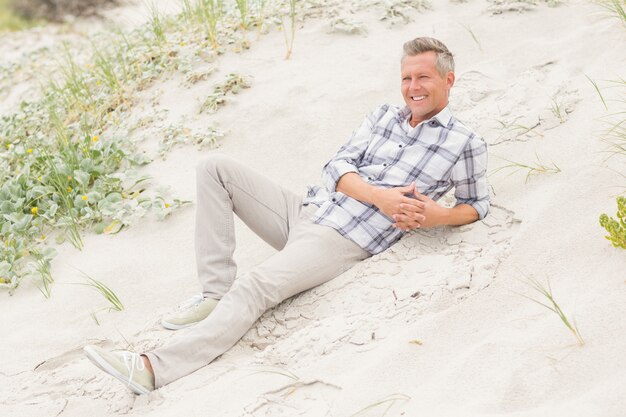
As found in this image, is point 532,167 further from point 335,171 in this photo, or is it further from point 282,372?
point 282,372

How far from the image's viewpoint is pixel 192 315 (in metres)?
3.51

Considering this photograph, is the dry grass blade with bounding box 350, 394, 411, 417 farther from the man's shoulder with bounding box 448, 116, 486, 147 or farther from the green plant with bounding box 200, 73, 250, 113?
the green plant with bounding box 200, 73, 250, 113

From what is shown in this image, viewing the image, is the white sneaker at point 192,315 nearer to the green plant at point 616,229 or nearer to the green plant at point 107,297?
the green plant at point 107,297

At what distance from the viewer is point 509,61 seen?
4.98m

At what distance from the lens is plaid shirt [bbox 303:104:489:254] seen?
11.0ft

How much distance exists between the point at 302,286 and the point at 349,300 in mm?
226

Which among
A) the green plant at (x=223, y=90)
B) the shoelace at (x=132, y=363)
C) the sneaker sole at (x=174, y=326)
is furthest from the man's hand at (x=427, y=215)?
the green plant at (x=223, y=90)

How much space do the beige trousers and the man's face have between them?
0.70 meters

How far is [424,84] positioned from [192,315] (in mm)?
1505

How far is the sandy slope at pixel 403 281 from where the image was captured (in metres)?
2.43

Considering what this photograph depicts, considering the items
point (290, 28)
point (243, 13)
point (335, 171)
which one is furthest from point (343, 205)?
point (243, 13)

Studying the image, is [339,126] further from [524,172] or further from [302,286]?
[302,286]

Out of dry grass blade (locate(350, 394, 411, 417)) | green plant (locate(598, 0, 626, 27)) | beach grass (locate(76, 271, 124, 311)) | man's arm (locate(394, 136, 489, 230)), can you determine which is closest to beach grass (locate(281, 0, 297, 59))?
green plant (locate(598, 0, 626, 27))

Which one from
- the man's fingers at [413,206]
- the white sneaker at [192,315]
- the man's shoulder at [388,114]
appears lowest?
the white sneaker at [192,315]
